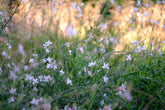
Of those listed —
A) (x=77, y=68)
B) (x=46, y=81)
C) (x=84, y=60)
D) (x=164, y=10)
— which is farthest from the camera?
(x=164, y=10)

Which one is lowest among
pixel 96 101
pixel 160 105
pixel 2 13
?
pixel 160 105

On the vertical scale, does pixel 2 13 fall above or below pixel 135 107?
above

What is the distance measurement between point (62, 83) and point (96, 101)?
13.4 inches

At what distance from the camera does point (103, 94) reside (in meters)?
1.56

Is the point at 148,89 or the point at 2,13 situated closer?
the point at 148,89

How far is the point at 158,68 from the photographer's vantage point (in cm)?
155

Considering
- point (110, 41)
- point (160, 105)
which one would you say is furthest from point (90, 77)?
point (110, 41)

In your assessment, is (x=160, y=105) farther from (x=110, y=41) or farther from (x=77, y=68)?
(x=110, y=41)

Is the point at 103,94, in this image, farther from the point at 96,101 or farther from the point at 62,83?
the point at 62,83

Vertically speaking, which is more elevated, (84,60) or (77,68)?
(84,60)

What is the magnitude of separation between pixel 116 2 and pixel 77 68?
420 cm

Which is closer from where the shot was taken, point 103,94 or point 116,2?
point 103,94

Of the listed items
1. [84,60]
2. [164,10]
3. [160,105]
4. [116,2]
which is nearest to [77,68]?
[84,60]

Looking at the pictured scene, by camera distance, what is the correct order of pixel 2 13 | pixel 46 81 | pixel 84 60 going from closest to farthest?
1. pixel 46 81
2. pixel 2 13
3. pixel 84 60
